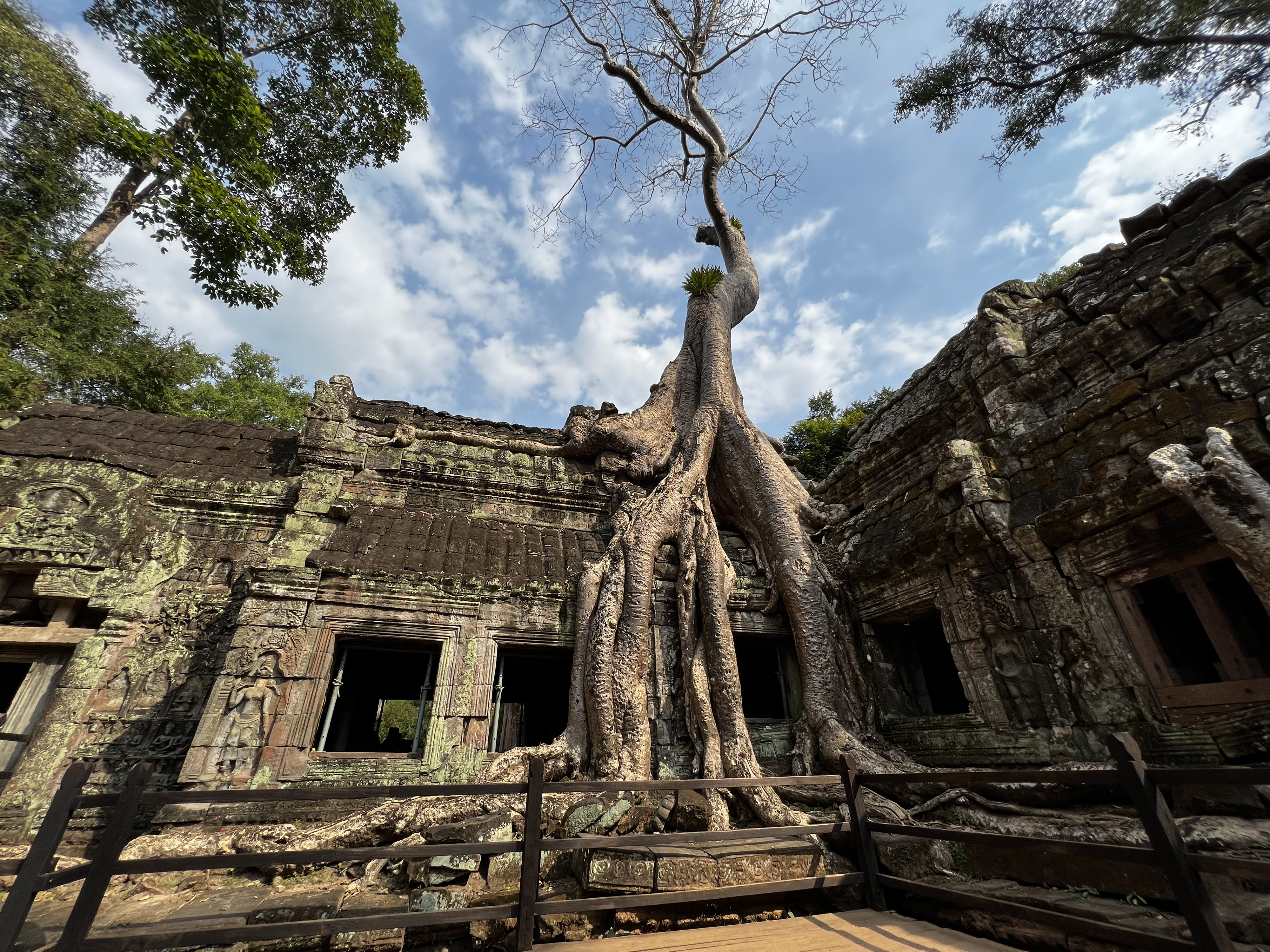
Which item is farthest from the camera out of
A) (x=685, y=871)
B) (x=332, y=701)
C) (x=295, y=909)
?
(x=332, y=701)

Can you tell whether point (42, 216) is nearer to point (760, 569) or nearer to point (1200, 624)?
point (760, 569)

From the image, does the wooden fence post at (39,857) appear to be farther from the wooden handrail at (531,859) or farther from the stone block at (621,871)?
the stone block at (621,871)

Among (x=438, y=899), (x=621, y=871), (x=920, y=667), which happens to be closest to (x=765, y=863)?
(x=621, y=871)

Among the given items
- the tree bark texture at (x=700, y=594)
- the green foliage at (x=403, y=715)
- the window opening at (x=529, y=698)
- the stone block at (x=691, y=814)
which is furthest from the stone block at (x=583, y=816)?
the green foliage at (x=403, y=715)

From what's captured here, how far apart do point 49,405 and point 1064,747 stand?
36.8 ft

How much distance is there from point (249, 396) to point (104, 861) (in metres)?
18.0

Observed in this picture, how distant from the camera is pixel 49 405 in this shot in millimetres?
6547

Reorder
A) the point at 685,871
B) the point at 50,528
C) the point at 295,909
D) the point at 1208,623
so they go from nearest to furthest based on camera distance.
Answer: the point at 295,909, the point at 685,871, the point at 1208,623, the point at 50,528

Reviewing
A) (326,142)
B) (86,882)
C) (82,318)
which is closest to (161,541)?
(86,882)

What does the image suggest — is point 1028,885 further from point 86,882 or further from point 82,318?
point 82,318

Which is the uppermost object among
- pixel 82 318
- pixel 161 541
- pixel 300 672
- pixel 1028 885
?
pixel 82 318

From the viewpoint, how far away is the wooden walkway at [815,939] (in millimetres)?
2477

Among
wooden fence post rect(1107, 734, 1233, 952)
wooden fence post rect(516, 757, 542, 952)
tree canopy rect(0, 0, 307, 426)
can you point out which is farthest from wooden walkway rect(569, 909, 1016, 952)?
tree canopy rect(0, 0, 307, 426)

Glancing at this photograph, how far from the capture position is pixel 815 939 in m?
2.62
